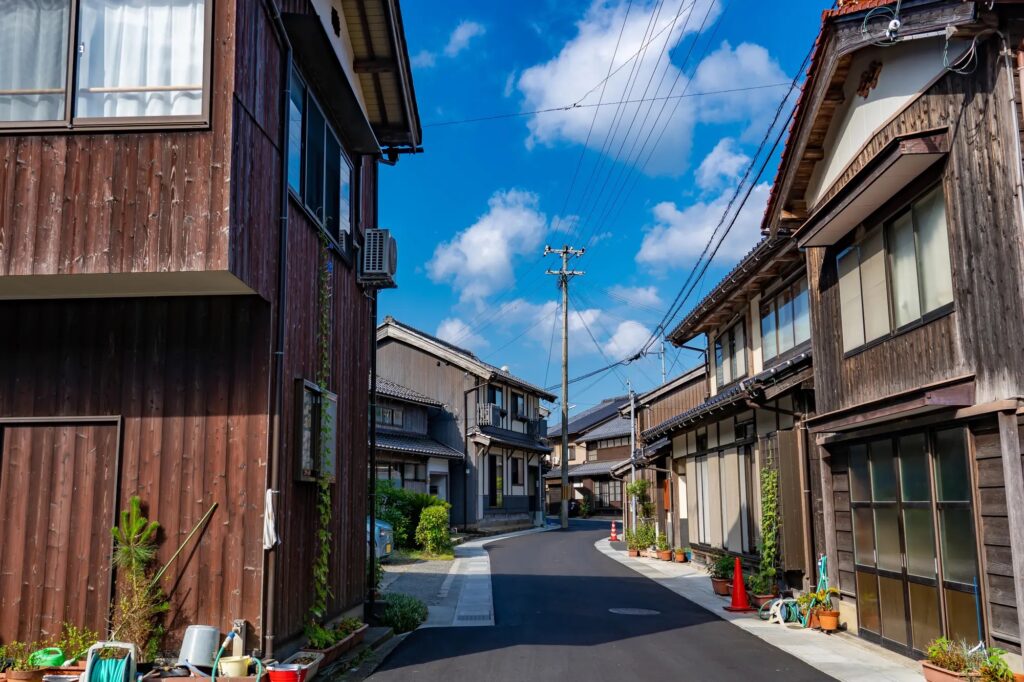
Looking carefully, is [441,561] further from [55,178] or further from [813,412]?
[55,178]

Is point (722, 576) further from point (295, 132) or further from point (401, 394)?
point (401, 394)

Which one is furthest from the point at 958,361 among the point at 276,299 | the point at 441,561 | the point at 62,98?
the point at 441,561

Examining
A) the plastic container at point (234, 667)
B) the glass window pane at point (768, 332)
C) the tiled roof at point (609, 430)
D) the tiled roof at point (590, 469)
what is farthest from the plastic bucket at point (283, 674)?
the tiled roof at point (609, 430)

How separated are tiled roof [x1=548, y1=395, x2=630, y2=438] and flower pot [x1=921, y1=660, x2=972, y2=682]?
5476 centimetres

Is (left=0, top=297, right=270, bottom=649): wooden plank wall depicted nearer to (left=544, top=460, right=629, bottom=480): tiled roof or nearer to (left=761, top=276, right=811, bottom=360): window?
(left=761, top=276, right=811, bottom=360): window

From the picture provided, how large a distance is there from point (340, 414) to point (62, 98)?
16.0 feet

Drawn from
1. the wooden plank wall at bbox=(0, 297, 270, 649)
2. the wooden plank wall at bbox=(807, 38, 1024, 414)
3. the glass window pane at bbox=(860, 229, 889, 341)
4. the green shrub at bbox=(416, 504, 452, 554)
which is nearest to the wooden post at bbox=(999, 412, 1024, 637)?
the wooden plank wall at bbox=(807, 38, 1024, 414)

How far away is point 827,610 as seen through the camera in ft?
38.2

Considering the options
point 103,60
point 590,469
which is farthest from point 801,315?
point 590,469

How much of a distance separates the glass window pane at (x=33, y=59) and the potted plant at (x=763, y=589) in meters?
12.1

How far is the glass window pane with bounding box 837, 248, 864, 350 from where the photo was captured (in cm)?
1099

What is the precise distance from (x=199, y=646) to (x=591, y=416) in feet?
210

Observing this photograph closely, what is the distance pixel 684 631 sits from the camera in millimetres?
12117

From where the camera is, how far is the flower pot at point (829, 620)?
11535 mm
